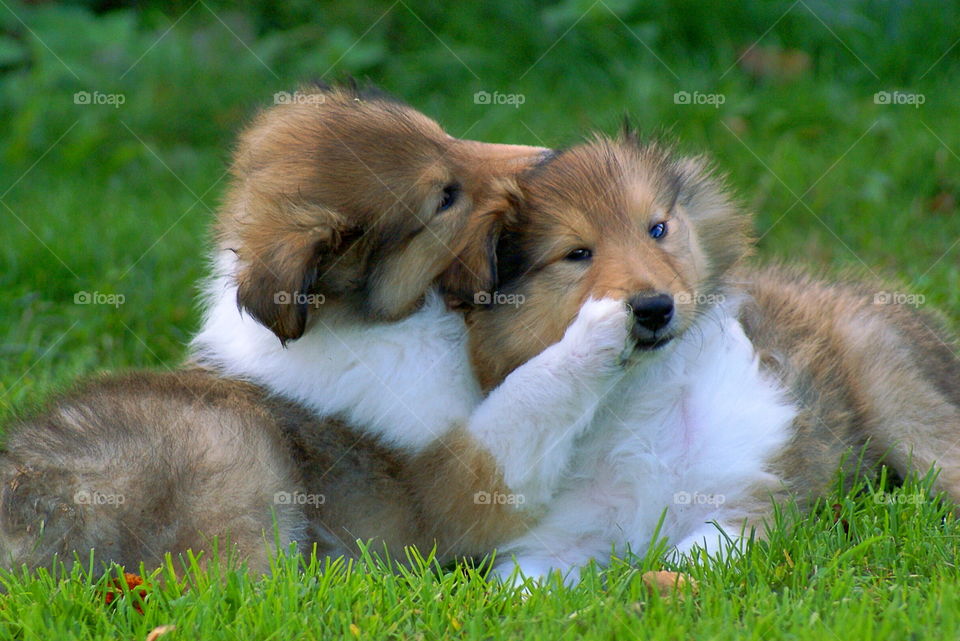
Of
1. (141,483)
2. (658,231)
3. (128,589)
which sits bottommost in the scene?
(128,589)

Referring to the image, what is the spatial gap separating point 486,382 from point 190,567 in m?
1.09

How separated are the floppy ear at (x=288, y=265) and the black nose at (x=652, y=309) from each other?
36.6 inches

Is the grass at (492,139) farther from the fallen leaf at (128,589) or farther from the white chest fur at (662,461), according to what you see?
the white chest fur at (662,461)

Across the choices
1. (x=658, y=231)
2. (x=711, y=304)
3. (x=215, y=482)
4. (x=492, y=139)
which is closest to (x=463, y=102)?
(x=492, y=139)

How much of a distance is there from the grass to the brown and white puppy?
30 cm

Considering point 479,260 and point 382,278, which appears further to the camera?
point 382,278

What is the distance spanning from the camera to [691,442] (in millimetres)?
3906

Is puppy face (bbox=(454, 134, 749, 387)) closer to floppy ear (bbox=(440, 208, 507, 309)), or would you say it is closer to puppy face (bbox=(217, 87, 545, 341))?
floppy ear (bbox=(440, 208, 507, 309))

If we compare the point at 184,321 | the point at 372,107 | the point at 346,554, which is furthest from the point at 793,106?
the point at 346,554

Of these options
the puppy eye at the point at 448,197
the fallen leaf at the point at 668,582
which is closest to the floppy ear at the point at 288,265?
the puppy eye at the point at 448,197

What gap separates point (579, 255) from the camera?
3730 millimetres

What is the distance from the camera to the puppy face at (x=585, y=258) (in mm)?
3613

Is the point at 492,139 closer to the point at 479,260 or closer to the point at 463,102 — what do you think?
the point at 463,102

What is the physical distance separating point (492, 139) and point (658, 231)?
4.04m
